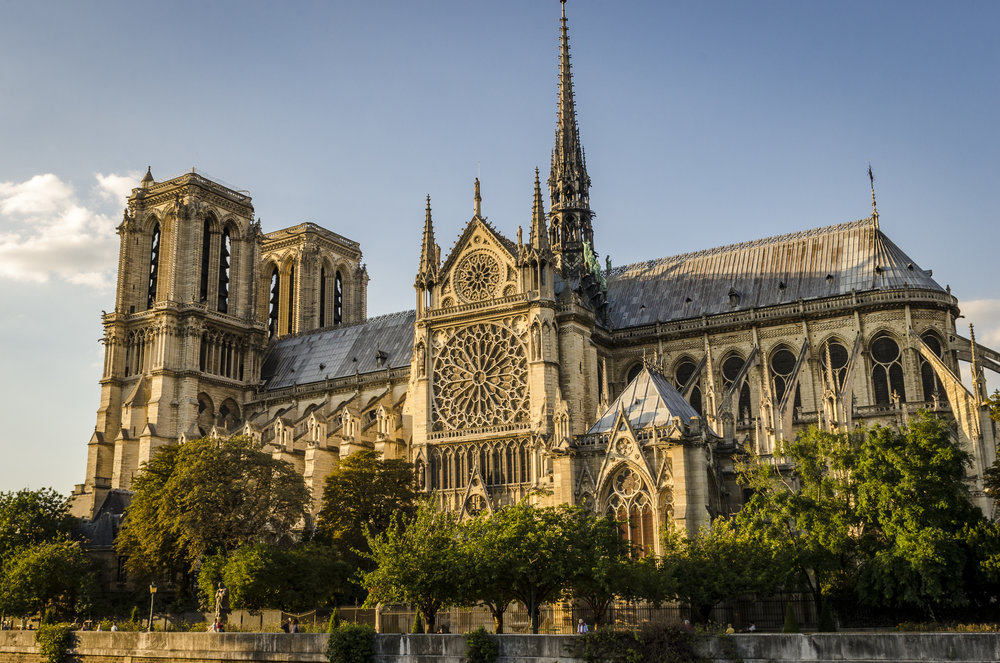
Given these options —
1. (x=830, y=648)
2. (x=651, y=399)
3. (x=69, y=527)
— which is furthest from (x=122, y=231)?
(x=830, y=648)

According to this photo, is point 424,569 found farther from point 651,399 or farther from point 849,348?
point 849,348

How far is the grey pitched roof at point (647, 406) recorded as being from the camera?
4022 cm

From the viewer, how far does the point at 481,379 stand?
5541 centimetres

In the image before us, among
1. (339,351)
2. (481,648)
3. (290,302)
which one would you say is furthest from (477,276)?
(290,302)

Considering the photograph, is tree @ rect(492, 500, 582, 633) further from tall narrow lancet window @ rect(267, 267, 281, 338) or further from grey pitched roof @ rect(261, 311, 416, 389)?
tall narrow lancet window @ rect(267, 267, 281, 338)

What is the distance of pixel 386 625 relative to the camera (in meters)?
35.2

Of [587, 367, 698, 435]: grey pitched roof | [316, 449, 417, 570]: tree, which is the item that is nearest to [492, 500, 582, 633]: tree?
[587, 367, 698, 435]: grey pitched roof

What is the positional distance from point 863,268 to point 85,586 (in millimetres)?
40756

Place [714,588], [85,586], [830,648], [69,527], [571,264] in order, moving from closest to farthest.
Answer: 1. [830,648]
2. [714,588]
3. [85,586]
4. [69,527]
5. [571,264]

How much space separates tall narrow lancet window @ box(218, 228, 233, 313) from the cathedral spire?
25444mm

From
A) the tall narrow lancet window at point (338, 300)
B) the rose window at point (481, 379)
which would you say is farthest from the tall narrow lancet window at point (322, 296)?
the rose window at point (481, 379)

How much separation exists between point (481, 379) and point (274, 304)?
39134mm

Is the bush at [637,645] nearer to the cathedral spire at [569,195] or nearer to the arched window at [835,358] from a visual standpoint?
the arched window at [835,358]

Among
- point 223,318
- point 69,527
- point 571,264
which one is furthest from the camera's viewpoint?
point 223,318
